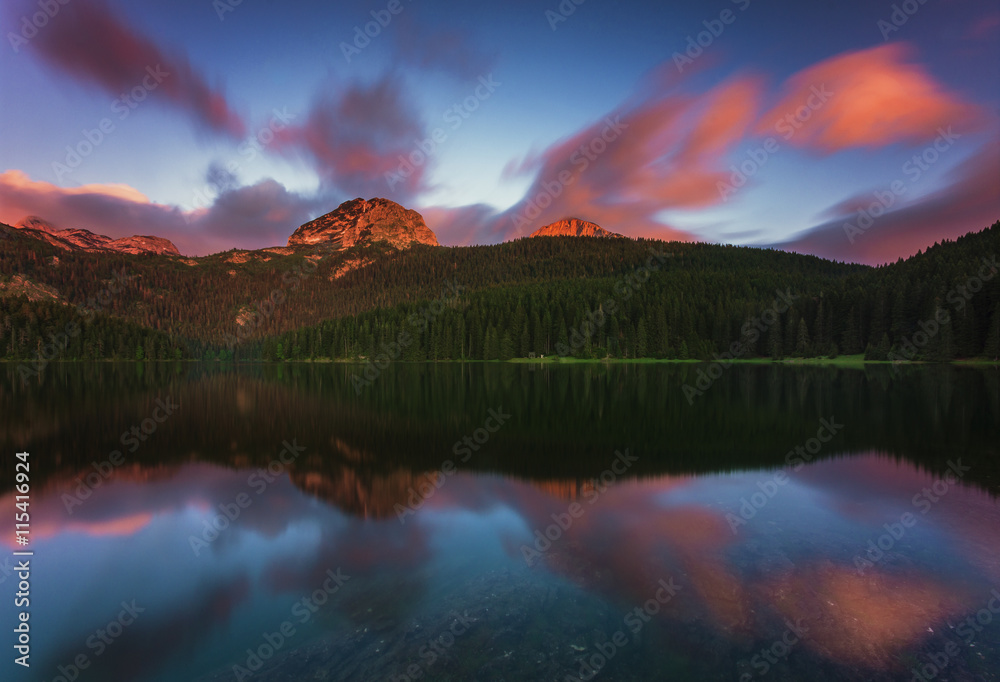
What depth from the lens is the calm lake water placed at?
7.09 meters

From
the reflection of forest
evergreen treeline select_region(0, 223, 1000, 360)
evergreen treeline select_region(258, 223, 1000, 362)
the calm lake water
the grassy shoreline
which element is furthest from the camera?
evergreen treeline select_region(0, 223, 1000, 360)

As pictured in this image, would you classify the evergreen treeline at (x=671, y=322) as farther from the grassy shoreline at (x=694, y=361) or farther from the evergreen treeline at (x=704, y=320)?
the grassy shoreline at (x=694, y=361)

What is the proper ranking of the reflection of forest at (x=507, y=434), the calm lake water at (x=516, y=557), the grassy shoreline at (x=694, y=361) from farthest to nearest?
1. the grassy shoreline at (x=694, y=361)
2. the reflection of forest at (x=507, y=434)
3. the calm lake water at (x=516, y=557)

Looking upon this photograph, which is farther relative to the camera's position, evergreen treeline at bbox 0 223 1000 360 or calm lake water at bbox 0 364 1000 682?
evergreen treeline at bbox 0 223 1000 360

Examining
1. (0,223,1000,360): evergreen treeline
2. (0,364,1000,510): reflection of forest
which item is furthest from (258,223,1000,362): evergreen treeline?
(0,364,1000,510): reflection of forest

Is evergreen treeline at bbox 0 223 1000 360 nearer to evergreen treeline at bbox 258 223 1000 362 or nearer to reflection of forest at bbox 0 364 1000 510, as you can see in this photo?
evergreen treeline at bbox 258 223 1000 362

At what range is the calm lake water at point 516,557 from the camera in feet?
23.3

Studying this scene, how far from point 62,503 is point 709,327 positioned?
150225mm

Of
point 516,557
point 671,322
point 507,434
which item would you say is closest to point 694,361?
point 671,322

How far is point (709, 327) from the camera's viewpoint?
14088 cm

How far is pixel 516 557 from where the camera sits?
35.0 ft

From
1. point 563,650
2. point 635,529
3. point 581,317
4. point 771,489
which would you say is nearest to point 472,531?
point 635,529

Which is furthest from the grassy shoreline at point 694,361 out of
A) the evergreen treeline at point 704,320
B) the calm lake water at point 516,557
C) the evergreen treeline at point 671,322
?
the calm lake water at point 516,557

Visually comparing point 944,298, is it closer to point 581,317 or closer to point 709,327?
point 709,327
